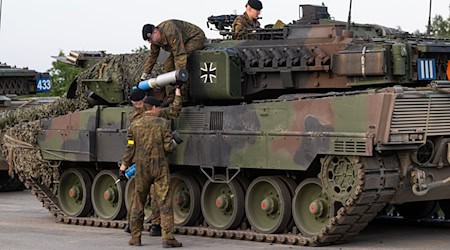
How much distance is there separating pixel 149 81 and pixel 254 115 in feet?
6.48

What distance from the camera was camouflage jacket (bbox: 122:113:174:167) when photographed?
52.9 feet

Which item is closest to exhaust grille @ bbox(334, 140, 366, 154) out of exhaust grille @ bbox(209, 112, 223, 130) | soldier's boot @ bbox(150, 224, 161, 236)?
exhaust grille @ bbox(209, 112, 223, 130)

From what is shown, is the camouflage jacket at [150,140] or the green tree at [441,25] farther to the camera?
the green tree at [441,25]

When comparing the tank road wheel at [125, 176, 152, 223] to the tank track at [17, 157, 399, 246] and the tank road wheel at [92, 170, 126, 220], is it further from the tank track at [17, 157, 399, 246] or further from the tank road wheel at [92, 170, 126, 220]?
the tank track at [17, 157, 399, 246]

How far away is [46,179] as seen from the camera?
20438 millimetres

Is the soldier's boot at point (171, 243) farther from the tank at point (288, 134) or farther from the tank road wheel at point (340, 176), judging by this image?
the tank road wheel at point (340, 176)

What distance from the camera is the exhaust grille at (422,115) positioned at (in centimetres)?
1518

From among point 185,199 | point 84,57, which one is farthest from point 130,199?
point 84,57

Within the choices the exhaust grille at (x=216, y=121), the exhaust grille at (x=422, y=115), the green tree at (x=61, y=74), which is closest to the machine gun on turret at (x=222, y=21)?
the exhaust grille at (x=216, y=121)

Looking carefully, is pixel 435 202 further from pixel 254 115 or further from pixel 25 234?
pixel 25 234

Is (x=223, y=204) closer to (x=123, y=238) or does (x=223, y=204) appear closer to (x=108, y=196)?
(x=123, y=238)

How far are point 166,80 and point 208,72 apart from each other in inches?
29.5

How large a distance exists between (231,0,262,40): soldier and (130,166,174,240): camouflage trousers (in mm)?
3467

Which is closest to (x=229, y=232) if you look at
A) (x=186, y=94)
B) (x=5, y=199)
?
(x=186, y=94)
